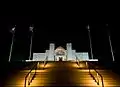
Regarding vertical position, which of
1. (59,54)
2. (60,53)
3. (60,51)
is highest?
(60,51)

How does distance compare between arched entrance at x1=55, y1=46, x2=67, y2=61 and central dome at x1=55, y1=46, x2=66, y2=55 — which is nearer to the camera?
arched entrance at x1=55, y1=46, x2=67, y2=61

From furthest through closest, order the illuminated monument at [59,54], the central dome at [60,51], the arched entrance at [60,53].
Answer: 1. the central dome at [60,51]
2. the arched entrance at [60,53]
3. the illuminated monument at [59,54]

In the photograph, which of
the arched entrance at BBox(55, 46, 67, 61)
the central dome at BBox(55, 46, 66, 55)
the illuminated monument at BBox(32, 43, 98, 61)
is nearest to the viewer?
the illuminated monument at BBox(32, 43, 98, 61)

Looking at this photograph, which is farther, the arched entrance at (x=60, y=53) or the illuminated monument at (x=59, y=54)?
the arched entrance at (x=60, y=53)

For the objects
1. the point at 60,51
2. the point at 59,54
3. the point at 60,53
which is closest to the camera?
the point at 59,54

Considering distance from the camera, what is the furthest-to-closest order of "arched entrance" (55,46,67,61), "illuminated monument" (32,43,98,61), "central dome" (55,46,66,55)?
"central dome" (55,46,66,55) < "arched entrance" (55,46,67,61) < "illuminated monument" (32,43,98,61)

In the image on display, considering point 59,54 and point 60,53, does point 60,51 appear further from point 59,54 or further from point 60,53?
point 59,54

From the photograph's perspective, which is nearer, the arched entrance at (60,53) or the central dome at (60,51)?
the arched entrance at (60,53)

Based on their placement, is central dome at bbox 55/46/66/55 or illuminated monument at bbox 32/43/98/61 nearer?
illuminated monument at bbox 32/43/98/61

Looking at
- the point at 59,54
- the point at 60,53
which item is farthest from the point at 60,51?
the point at 59,54

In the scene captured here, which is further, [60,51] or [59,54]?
[60,51]

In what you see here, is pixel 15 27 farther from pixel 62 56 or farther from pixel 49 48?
pixel 62 56

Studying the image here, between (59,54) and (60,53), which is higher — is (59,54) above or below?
below

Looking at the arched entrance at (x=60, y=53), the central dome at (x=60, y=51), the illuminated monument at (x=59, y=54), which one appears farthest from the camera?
the central dome at (x=60, y=51)
